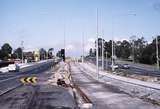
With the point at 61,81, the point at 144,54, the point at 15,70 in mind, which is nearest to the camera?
the point at 61,81

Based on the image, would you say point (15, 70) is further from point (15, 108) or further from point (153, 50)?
point (15, 108)

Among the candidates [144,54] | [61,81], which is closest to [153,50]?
[144,54]

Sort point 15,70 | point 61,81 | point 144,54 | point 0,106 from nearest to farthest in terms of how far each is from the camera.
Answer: point 0,106
point 61,81
point 15,70
point 144,54

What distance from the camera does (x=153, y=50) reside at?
146 meters

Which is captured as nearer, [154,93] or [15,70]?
[154,93]

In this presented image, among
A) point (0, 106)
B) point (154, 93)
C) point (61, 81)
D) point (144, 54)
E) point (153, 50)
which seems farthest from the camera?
point (144, 54)

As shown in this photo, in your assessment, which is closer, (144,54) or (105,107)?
(105,107)

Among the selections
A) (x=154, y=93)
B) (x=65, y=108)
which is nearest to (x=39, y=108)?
(x=65, y=108)

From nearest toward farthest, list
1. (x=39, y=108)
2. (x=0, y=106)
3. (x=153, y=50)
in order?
(x=39, y=108) → (x=0, y=106) → (x=153, y=50)

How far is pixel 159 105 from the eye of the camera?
78.5 feet

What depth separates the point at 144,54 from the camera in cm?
15675

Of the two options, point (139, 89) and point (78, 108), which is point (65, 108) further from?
point (139, 89)

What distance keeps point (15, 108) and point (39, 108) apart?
1.45 metres

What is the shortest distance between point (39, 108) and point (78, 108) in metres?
2.04
